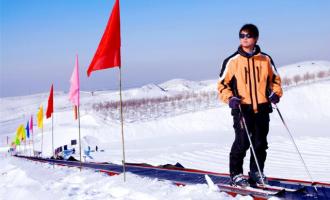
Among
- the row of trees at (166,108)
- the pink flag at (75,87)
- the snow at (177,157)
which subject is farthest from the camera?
the row of trees at (166,108)

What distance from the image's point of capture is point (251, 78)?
15.1 feet

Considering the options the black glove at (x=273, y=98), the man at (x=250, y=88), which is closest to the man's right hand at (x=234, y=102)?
the man at (x=250, y=88)

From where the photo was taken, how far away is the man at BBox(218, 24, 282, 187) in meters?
4.61

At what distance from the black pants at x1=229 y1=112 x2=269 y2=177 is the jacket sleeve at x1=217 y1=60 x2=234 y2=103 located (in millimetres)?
255

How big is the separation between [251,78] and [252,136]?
0.70 meters

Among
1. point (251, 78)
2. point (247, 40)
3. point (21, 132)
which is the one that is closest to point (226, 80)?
point (251, 78)

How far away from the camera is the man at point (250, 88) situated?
4.61 m

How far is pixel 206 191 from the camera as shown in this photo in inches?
177

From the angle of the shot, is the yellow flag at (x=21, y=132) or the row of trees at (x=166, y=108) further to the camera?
the row of trees at (x=166, y=108)

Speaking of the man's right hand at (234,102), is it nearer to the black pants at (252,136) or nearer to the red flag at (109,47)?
the black pants at (252,136)

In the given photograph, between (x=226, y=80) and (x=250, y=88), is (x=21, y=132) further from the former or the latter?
(x=250, y=88)

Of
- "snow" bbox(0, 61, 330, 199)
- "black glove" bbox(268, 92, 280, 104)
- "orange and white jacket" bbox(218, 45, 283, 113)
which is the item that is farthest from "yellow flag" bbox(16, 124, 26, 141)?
"black glove" bbox(268, 92, 280, 104)

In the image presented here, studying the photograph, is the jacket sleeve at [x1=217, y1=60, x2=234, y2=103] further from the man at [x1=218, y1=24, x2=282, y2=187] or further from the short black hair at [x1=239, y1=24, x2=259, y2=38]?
the short black hair at [x1=239, y1=24, x2=259, y2=38]

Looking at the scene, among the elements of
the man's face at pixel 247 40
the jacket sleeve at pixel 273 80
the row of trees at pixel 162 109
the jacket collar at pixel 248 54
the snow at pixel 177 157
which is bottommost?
the snow at pixel 177 157
